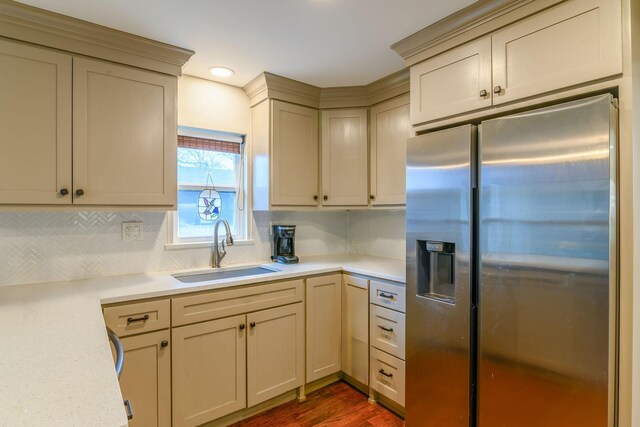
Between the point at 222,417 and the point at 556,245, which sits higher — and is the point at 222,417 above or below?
below

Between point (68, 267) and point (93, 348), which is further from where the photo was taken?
point (68, 267)

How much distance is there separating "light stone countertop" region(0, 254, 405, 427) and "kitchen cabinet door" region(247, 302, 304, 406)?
0.30m

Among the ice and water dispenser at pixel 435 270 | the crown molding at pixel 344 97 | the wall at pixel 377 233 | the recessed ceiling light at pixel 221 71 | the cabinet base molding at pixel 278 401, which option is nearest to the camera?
the ice and water dispenser at pixel 435 270

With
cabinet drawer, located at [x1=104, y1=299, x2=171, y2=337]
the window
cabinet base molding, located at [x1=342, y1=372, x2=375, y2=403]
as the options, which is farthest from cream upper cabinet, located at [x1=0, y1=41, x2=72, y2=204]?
cabinet base molding, located at [x1=342, y1=372, x2=375, y2=403]

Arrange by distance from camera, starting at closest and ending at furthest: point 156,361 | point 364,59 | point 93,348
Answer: point 93,348, point 156,361, point 364,59

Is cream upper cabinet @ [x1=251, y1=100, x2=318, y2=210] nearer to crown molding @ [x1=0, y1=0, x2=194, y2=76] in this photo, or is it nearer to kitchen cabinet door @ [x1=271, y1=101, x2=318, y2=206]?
kitchen cabinet door @ [x1=271, y1=101, x2=318, y2=206]

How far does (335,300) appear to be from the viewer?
2.45 metres

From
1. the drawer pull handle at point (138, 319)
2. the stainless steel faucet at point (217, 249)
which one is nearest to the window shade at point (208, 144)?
the stainless steel faucet at point (217, 249)

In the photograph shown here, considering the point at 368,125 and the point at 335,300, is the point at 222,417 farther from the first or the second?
the point at 368,125

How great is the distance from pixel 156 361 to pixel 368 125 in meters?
2.17

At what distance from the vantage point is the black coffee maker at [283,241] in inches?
106

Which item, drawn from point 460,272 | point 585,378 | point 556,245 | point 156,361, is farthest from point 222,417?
point 556,245

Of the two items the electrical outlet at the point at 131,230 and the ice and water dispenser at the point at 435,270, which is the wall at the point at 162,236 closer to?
the electrical outlet at the point at 131,230

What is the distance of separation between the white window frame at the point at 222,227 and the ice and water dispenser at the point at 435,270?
4.74 ft
